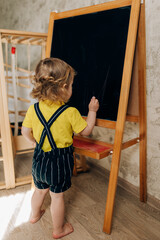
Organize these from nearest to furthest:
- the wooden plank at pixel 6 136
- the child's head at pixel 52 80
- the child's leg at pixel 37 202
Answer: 1. the child's head at pixel 52 80
2. the child's leg at pixel 37 202
3. the wooden plank at pixel 6 136

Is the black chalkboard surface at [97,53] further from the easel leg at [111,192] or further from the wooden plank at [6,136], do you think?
the wooden plank at [6,136]

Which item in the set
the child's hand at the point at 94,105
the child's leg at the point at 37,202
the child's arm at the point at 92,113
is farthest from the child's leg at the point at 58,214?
the child's hand at the point at 94,105

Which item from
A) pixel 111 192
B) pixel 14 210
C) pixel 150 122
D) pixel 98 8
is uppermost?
pixel 98 8

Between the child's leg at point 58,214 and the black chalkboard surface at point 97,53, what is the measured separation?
594 millimetres

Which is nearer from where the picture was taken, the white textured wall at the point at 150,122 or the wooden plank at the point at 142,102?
the wooden plank at the point at 142,102

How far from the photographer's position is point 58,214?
4.28 ft

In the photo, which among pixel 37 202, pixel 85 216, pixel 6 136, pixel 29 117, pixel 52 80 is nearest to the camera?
pixel 52 80

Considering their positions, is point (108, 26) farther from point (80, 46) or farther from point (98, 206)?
point (98, 206)

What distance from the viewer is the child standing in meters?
1.17

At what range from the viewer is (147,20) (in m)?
1.52

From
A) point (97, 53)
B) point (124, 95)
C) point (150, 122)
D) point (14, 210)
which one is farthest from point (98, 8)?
point (14, 210)

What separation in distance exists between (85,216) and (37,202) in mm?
380

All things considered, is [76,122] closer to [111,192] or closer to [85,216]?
[111,192]

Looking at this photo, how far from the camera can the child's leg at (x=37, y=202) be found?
140cm
